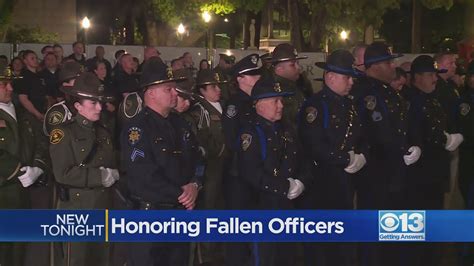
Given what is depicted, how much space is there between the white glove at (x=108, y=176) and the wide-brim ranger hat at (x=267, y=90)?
1.26 metres

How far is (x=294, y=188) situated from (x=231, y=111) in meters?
1.46

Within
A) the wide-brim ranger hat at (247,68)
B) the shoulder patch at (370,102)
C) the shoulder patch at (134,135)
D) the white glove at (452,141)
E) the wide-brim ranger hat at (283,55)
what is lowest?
the white glove at (452,141)

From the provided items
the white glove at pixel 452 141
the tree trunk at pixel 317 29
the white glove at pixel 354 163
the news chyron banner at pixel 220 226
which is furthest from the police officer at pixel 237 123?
the tree trunk at pixel 317 29

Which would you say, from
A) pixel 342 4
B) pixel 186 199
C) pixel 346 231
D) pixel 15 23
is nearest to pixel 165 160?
pixel 186 199

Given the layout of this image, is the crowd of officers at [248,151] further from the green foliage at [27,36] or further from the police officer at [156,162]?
the green foliage at [27,36]

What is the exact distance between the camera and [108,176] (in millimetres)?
7094

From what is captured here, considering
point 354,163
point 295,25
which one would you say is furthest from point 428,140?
point 295,25

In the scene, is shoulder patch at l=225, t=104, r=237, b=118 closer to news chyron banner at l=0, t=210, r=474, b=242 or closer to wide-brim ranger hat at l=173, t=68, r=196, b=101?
wide-brim ranger hat at l=173, t=68, r=196, b=101

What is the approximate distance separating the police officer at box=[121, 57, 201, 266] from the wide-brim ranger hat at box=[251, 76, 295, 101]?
829 millimetres

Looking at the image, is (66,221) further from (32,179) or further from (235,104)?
(235,104)

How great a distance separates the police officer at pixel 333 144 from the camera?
25.3 feet

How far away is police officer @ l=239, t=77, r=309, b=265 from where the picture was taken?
7152 mm

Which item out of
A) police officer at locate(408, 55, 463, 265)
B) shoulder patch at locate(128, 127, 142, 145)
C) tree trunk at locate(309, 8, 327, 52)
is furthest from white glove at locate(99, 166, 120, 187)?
tree trunk at locate(309, 8, 327, 52)

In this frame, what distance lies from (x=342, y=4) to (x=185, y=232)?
19.3 meters
